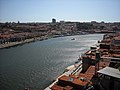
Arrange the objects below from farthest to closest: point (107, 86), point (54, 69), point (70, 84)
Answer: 1. point (54, 69)
2. point (70, 84)
3. point (107, 86)

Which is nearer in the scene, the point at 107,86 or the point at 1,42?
the point at 107,86

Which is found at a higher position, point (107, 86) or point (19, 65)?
point (107, 86)

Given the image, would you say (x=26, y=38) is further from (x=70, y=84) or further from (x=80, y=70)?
(x=70, y=84)

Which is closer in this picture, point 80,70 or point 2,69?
point 80,70

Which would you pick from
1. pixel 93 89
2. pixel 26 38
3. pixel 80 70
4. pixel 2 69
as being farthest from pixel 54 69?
pixel 26 38

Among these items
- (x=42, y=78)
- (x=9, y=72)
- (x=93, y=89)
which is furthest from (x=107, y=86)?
(x=9, y=72)

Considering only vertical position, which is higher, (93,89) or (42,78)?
(93,89)

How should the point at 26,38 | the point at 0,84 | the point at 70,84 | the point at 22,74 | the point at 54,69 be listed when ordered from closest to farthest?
the point at 70,84 → the point at 0,84 → the point at 22,74 → the point at 54,69 → the point at 26,38

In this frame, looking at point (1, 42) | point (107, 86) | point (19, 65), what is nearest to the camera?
point (107, 86)

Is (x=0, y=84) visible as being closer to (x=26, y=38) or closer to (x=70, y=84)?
(x=70, y=84)
